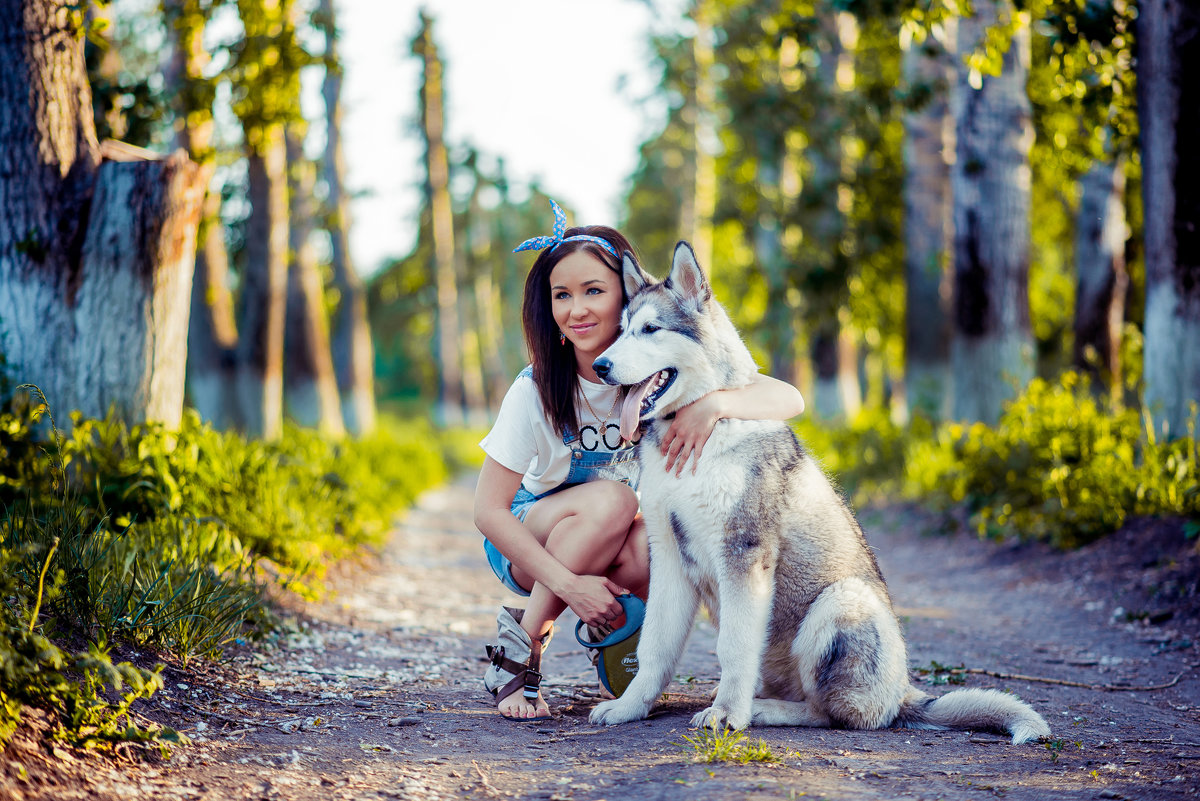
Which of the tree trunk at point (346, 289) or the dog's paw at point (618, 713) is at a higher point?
the tree trunk at point (346, 289)

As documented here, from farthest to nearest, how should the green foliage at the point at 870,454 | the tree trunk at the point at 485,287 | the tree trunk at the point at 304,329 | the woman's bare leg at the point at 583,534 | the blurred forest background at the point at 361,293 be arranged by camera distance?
the tree trunk at the point at 485,287
the tree trunk at the point at 304,329
the green foliage at the point at 870,454
the blurred forest background at the point at 361,293
the woman's bare leg at the point at 583,534

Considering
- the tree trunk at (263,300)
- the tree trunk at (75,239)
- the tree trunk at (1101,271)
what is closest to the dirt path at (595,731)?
the tree trunk at (75,239)

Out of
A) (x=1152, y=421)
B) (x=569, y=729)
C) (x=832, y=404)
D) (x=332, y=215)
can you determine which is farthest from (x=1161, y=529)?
(x=332, y=215)

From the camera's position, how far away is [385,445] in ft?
44.3

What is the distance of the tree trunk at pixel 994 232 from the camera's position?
8586 millimetres

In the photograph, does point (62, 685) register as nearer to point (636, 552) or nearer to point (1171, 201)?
point (636, 552)

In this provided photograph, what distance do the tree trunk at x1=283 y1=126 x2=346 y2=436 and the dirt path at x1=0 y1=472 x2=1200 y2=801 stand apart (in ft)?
25.5

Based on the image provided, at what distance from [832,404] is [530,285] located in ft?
41.4

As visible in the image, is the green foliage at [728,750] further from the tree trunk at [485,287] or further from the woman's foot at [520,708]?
the tree trunk at [485,287]

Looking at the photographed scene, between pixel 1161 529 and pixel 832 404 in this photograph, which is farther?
pixel 832 404

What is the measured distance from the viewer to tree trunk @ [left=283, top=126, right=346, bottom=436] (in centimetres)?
1309

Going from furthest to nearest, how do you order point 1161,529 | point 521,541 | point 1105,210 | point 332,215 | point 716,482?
point 332,215, point 1105,210, point 1161,529, point 521,541, point 716,482

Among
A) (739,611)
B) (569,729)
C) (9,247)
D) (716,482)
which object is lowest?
(569,729)

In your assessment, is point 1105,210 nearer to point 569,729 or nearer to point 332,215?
point 569,729
